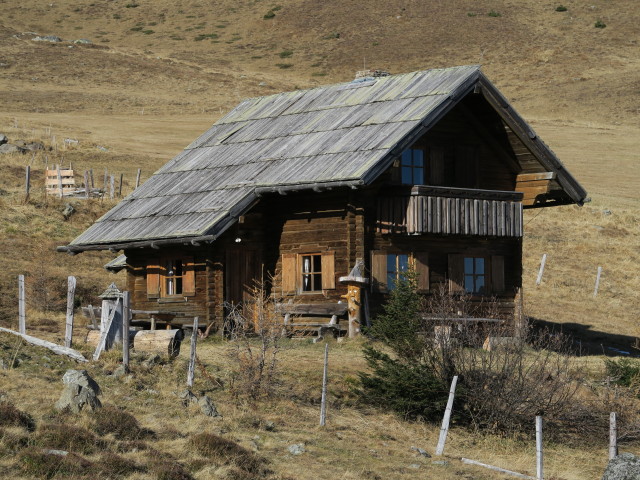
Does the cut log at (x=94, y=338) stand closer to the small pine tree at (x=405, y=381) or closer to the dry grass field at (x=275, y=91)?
the dry grass field at (x=275, y=91)

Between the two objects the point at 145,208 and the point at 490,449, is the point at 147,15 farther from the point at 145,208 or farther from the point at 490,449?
the point at 490,449

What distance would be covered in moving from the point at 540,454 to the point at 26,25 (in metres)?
A: 113

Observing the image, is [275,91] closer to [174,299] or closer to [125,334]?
[174,299]

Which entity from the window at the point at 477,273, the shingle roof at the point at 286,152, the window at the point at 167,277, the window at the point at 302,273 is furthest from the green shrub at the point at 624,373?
the window at the point at 167,277

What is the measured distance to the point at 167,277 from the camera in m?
33.1

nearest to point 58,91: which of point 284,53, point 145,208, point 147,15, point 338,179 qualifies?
point 284,53

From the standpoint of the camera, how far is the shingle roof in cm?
3011

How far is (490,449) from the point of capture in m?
21.6

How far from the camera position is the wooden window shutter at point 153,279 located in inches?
1307

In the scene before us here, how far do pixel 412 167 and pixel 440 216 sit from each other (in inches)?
78.6

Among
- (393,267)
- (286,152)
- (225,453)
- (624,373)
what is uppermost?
(286,152)

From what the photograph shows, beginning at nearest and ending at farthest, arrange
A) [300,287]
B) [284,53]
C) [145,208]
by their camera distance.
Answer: [300,287] < [145,208] < [284,53]

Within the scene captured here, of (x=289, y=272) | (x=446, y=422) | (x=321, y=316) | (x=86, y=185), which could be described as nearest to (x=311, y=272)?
(x=289, y=272)

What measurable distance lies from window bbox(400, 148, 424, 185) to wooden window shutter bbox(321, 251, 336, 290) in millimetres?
2965
